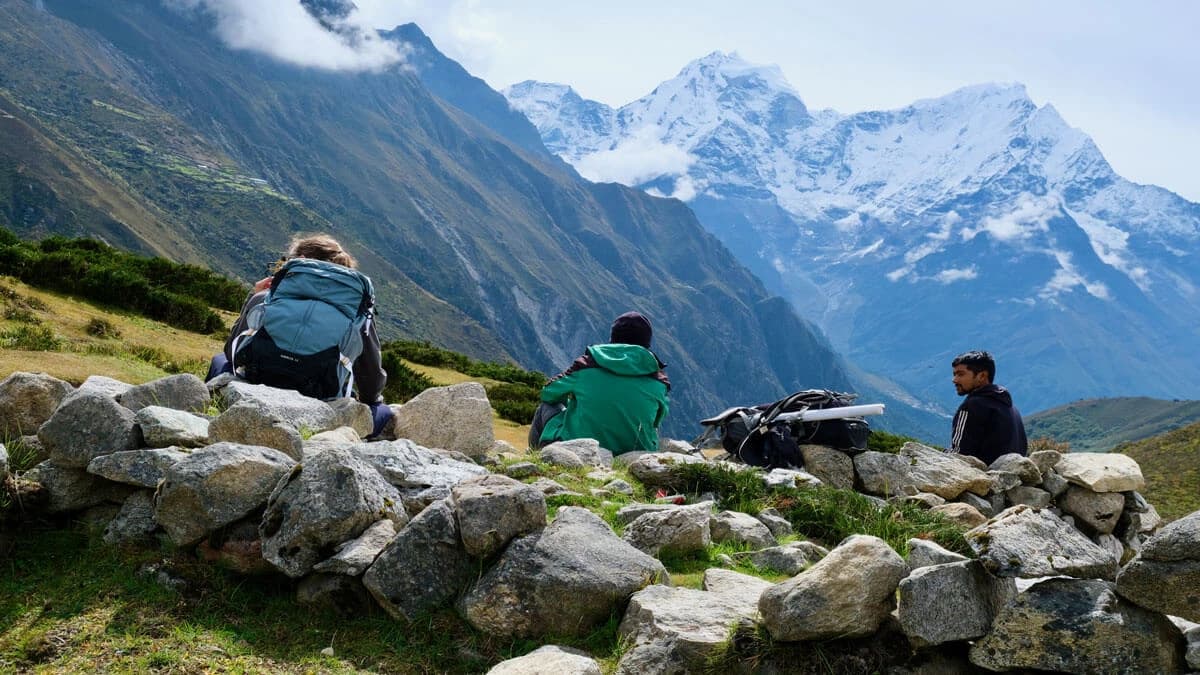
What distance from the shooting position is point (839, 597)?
482 centimetres

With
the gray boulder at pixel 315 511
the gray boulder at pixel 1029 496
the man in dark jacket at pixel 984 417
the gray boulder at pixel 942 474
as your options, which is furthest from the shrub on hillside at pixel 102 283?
the gray boulder at pixel 1029 496

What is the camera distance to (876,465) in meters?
10.8

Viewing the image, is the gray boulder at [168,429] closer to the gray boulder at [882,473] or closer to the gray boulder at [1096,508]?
the gray boulder at [882,473]

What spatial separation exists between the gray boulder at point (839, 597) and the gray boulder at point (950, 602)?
7.2 inches

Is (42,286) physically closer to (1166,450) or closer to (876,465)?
(876,465)

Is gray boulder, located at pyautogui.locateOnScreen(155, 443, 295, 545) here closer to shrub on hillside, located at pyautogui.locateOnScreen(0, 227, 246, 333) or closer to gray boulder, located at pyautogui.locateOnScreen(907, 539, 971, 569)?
gray boulder, located at pyautogui.locateOnScreen(907, 539, 971, 569)

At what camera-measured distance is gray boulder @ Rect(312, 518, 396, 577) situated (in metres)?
5.53

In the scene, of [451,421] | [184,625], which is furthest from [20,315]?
[184,625]

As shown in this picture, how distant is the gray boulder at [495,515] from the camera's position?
18.6 ft

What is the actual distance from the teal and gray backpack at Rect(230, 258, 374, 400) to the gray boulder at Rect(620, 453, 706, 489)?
10.7ft

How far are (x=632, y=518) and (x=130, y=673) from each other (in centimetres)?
385

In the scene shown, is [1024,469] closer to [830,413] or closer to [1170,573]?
[830,413]

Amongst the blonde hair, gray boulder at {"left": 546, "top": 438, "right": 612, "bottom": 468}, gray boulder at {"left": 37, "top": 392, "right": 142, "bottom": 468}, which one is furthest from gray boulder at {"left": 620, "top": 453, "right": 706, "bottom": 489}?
gray boulder at {"left": 37, "top": 392, "right": 142, "bottom": 468}

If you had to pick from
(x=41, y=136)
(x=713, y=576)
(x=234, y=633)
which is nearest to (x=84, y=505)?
(x=234, y=633)
